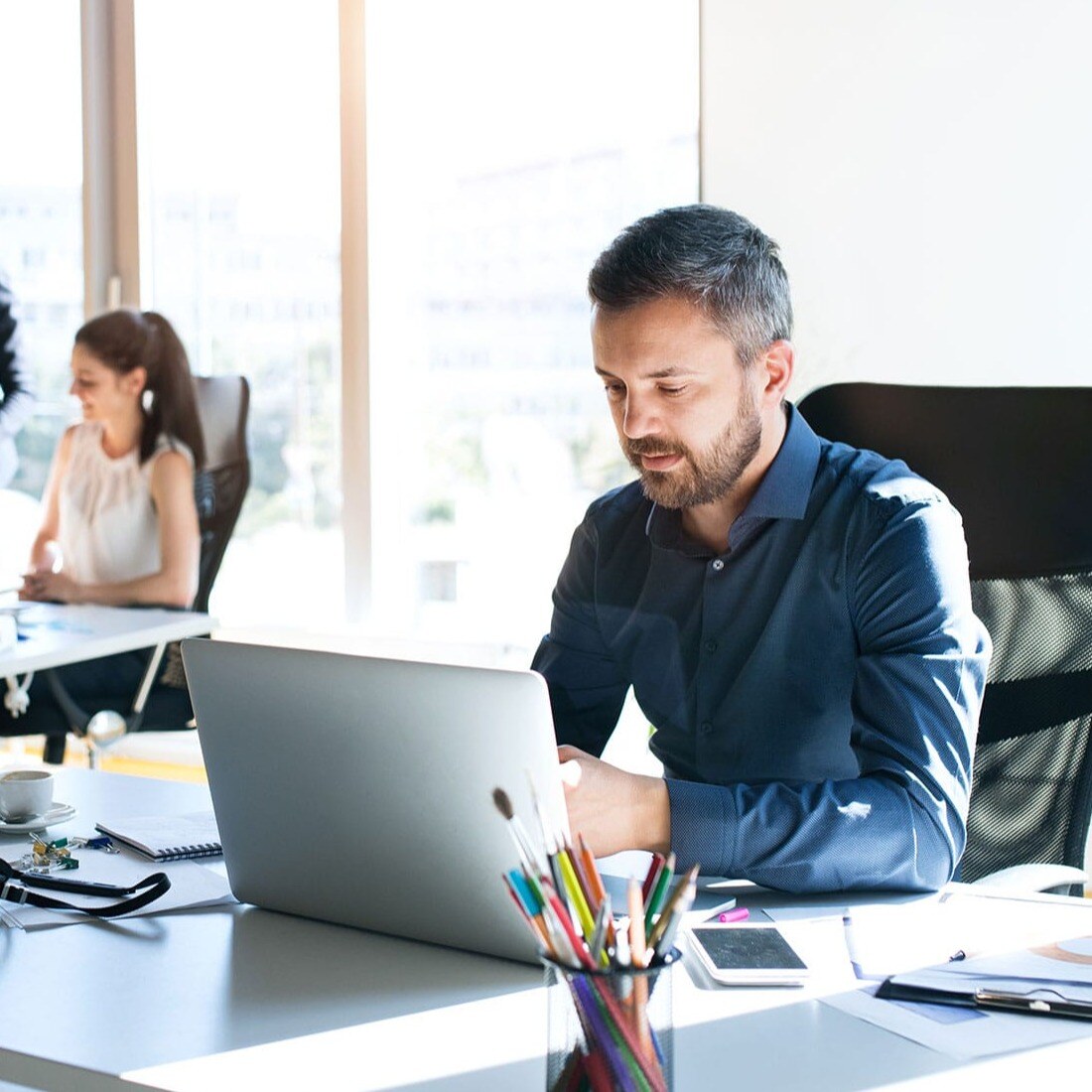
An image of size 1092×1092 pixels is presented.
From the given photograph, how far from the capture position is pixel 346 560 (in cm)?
413

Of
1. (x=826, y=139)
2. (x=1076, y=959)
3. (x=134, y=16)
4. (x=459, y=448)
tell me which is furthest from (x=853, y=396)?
(x=134, y=16)

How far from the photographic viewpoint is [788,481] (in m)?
1.62

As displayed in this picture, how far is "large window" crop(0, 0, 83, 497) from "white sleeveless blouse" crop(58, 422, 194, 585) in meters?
1.05

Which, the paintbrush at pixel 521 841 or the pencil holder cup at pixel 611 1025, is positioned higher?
the paintbrush at pixel 521 841

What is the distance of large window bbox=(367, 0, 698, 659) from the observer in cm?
370

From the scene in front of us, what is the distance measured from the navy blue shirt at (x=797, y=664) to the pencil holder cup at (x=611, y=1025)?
453 millimetres

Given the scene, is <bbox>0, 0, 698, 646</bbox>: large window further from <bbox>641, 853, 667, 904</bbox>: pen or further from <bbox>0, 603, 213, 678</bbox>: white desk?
<bbox>641, 853, 667, 904</bbox>: pen

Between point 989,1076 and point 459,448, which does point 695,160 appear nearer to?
point 459,448

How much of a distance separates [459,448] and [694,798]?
2.82m

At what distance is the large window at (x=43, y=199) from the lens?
14.6 ft

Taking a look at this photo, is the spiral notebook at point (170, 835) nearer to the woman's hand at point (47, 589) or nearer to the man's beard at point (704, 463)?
the man's beard at point (704, 463)

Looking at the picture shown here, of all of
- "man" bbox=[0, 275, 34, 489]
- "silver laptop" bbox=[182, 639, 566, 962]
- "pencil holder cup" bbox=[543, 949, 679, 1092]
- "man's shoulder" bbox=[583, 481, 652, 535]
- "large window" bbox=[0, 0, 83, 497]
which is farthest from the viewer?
"large window" bbox=[0, 0, 83, 497]

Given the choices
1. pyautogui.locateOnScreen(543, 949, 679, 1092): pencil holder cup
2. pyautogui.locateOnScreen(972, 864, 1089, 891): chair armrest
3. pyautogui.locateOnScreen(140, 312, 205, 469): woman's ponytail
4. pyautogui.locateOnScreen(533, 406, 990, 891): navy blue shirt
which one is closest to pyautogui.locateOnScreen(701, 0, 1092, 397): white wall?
pyautogui.locateOnScreen(140, 312, 205, 469): woman's ponytail

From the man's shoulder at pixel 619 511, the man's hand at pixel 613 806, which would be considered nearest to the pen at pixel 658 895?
the man's hand at pixel 613 806
